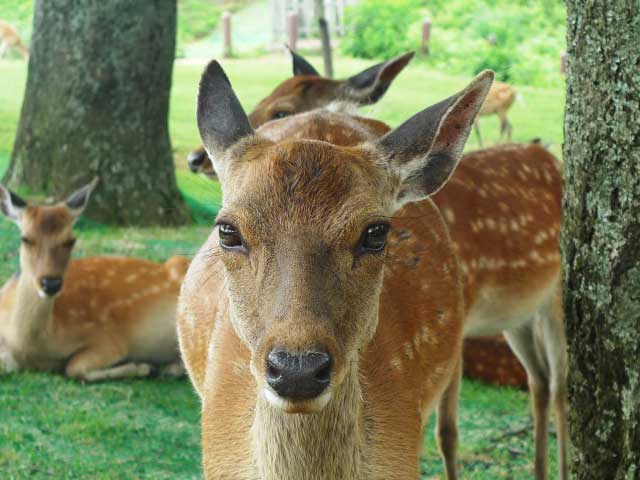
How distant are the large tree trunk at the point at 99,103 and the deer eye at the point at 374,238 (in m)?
6.62

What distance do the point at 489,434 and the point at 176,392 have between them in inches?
68.0

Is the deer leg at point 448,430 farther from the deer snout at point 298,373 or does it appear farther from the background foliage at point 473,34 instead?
the background foliage at point 473,34

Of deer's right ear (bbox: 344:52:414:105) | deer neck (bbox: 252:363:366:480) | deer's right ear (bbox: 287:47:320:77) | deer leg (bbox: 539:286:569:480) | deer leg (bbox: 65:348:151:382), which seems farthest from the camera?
deer's right ear (bbox: 287:47:320:77)

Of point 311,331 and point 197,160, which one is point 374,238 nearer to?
point 311,331

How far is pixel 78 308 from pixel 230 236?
160 inches

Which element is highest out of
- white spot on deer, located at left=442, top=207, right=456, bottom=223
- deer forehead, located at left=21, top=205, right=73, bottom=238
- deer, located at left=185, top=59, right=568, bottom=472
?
white spot on deer, located at left=442, top=207, right=456, bottom=223

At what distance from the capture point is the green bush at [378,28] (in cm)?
2127

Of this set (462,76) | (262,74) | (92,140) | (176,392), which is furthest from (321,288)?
(462,76)

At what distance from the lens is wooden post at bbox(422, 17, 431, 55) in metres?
20.8

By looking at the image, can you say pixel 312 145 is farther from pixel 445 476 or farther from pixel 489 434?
pixel 489 434

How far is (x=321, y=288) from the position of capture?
2.54 metres

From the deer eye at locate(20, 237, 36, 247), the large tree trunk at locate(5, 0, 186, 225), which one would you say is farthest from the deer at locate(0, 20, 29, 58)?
the deer eye at locate(20, 237, 36, 247)

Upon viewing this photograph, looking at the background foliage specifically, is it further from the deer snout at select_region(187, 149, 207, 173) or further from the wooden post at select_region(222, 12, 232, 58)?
the deer snout at select_region(187, 149, 207, 173)

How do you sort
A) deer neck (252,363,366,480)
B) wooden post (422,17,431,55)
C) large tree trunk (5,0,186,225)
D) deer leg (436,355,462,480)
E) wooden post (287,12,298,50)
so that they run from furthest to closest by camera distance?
wooden post (287,12,298,50)
wooden post (422,17,431,55)
large tree trunk (5,0,186,225)
deer leg (436,355,462,480)
deer neck (252,363,366,480)
